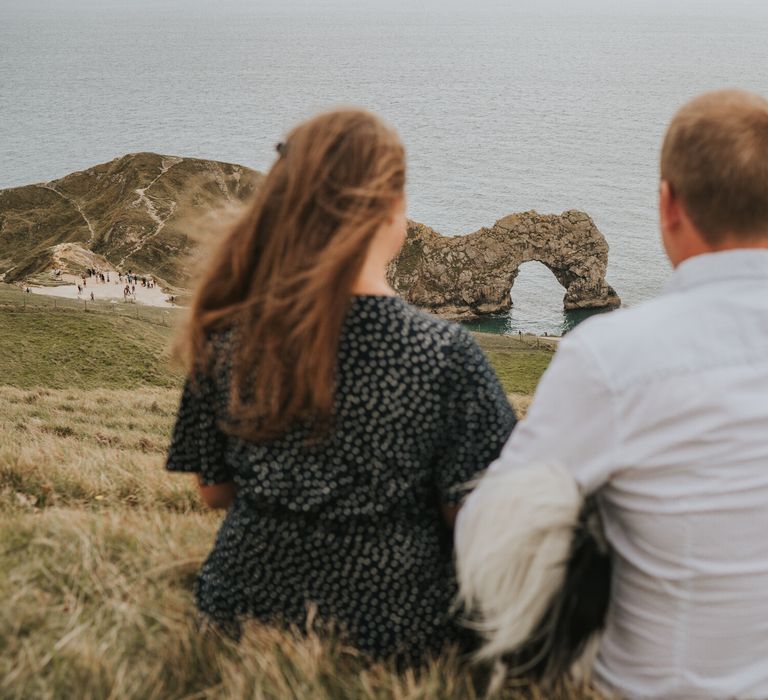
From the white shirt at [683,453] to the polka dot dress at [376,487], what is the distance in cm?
36

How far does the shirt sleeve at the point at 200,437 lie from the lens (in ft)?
9.68

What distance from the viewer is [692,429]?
2.22m

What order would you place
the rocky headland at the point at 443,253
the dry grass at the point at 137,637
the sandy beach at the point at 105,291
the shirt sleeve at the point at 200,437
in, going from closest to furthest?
the dry grass at the point at 137,637
the shirt sleeve at the point at 200,437
the sandy beach at the point at 105,291
the rocky headland at the point at 443,253

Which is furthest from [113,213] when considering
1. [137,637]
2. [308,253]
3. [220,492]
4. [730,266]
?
[730,266]

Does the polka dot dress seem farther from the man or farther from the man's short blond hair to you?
the man's short blond hair

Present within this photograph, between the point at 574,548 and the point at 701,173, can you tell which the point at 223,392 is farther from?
the point at 701,173

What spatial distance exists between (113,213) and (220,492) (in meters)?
126

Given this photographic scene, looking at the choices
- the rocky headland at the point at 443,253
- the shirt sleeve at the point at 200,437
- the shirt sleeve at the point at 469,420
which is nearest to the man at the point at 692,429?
the shirt sleeve at the point at 469,420

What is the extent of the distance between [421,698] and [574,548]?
Answer: 0.65 meters

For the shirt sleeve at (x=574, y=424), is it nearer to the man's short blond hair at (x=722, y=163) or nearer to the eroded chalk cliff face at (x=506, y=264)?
the man's short blond hair at (x=722, y=163)

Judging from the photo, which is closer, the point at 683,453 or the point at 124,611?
the point at 683,453

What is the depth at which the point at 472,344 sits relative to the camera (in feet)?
8.65

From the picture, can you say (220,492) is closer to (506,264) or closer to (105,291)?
(105,291)

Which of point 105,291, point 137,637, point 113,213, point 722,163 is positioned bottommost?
point 113,213
